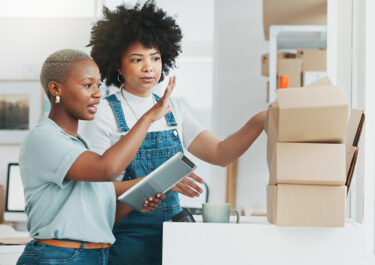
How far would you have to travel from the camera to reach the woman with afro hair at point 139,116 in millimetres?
1493

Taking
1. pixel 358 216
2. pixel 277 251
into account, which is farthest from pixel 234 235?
pixel 358 216

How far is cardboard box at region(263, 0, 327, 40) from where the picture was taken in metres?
2.82

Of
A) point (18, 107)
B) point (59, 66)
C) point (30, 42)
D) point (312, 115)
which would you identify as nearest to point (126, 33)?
point (59, 66)

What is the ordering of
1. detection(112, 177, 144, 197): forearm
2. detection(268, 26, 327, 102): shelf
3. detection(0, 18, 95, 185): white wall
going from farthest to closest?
detection(268, 26, 327, 102): shelf < detection(0, 18, 95, 185): white wall < detection(112, 177, 144, 197): forearm

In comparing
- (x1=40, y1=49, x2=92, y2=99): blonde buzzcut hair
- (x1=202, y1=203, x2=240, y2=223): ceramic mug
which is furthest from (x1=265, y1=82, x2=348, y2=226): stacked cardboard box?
(x1=40, y1=49, x2=92, y2=99): blonde buzzcut hair

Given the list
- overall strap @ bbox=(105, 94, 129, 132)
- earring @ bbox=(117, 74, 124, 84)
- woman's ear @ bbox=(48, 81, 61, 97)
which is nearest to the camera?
woman's ear @ bbox=(48, 81, 61, 97)

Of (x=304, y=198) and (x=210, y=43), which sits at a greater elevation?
(x=210, y=43)

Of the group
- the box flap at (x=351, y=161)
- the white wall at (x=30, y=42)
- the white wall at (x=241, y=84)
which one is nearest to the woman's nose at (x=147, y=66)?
the box flap at (x=351, y=161)

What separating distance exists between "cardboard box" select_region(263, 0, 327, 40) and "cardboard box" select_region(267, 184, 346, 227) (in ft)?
5.69

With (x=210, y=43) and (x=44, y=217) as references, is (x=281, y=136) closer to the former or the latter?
(x=44, y=217)

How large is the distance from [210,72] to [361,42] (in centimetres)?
176

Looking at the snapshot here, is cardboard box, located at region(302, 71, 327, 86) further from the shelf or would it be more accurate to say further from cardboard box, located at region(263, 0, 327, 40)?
cardboard box, located at region(263, 0, 327, 40)

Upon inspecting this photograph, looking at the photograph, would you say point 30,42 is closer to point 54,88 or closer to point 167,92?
point 54,88

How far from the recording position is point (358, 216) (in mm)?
1936
